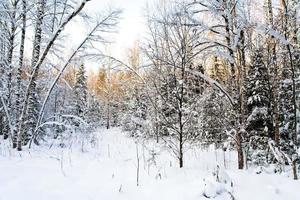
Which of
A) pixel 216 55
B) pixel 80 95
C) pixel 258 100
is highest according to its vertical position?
pixel 80 95

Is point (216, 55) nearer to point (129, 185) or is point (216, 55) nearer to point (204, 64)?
point (204, 64)

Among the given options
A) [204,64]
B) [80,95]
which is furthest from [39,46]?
[80,95]

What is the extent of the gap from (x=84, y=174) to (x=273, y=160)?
642 cm

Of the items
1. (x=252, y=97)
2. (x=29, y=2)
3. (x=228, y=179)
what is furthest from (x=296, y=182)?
(x=29, y=2)

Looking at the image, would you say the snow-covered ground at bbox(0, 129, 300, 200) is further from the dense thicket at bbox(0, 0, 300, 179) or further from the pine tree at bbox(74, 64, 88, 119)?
the pine tree at bbox(74, 64, 88, 119)

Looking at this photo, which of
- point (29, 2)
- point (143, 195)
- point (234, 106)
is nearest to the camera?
point (143, 195)

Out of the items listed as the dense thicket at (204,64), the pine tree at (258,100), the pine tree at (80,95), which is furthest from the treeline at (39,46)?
the pine tree at (80,95)

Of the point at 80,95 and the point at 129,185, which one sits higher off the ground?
the point at 80,95

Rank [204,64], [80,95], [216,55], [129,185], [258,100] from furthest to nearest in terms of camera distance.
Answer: [80,95] < [258,100] < [204,64] < [216,55] < [129,185]

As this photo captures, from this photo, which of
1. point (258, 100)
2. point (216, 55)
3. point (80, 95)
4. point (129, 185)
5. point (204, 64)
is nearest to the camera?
point (129, 185)

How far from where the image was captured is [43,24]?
426 inches

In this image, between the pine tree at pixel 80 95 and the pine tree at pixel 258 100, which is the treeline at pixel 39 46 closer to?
the pine tree at pixel 258 100

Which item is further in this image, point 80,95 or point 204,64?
point 80,95

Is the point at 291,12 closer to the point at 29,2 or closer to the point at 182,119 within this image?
the point at 182,119
